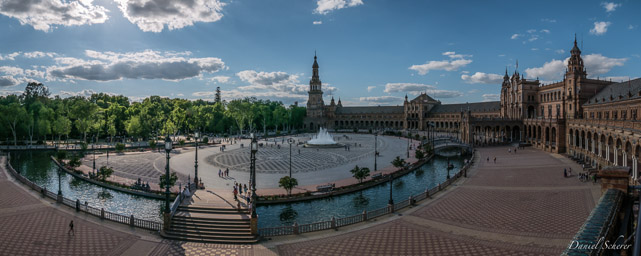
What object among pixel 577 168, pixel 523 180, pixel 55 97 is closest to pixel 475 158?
pixel 577 168

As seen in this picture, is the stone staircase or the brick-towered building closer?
the stone staircase

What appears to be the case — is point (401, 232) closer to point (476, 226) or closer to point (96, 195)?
point (476, 226)

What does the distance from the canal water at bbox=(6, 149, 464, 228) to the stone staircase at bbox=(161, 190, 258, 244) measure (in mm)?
3569

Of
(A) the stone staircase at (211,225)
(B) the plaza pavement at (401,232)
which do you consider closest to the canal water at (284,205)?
(A) the stone staircase at (211,225)

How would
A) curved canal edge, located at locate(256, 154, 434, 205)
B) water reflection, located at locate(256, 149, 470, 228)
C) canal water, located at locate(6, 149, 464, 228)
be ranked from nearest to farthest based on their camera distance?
1. water reflection, located at locate(256, 149, 470, 228)
2. canal water, located at locate(6, 149, 464, 228)
3. curved canal edge, located at locate(256, 154, 434, 205)

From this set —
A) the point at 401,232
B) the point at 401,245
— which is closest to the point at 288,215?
the point at 401,232

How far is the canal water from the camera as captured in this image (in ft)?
84.0

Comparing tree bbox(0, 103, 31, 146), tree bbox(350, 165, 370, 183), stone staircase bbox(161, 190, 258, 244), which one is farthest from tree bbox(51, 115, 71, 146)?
tree bbox(350, 165, 370, 183)

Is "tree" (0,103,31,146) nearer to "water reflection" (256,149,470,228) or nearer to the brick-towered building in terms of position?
"water reflection" (256,149,470,228)

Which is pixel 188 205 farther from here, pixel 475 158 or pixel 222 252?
pixel 475 158

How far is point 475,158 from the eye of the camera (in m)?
51.8

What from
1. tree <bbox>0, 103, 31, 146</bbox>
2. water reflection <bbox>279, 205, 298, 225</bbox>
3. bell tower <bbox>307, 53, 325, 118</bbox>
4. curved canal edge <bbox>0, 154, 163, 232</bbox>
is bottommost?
water reflection <bbox>279, 205, 298, 225</bbox>

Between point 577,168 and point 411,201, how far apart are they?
27.8 meters

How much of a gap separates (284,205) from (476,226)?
14803 mm
